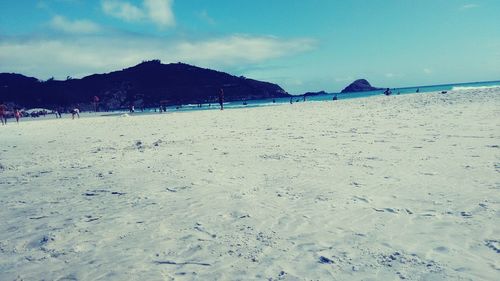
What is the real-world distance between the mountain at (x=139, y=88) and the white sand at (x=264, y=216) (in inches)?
3678

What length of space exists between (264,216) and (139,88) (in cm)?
12530

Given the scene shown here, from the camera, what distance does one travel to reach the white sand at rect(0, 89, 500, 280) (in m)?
3.61

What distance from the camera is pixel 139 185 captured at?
7027 mm

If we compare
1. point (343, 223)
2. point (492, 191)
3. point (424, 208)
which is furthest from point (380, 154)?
point (343, 223)

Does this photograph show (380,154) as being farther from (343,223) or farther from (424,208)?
(343,223)

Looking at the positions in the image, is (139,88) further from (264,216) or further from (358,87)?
(264,216)

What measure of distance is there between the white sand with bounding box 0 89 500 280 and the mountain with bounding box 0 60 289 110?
306ft

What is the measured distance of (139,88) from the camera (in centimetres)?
12231

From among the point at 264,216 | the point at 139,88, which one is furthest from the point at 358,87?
the point at 264,216

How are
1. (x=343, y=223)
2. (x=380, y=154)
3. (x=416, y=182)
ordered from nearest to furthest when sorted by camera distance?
1. (x=343, y=223)
2. (x=416, y=182)
3. (x=380, y=154)

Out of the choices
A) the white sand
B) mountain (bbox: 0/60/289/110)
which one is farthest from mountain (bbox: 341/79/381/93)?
the white sand

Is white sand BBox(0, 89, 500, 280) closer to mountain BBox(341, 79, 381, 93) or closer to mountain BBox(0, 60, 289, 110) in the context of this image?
mountain BBox(0, 60, 289, 110)

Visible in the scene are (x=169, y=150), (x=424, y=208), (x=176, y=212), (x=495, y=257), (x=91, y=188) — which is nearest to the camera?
(x=495, y=257)

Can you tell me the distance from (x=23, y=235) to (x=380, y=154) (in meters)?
7.60
